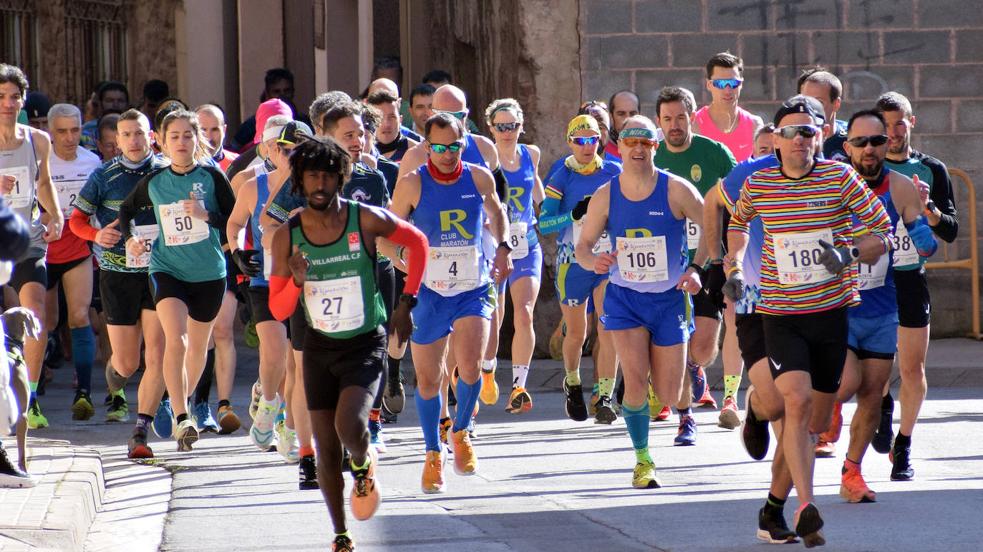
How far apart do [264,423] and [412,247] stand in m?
2.87

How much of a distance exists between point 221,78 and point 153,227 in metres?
9.50

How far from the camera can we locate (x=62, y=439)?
1180 centimetres

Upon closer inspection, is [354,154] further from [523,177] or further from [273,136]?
[523,177]

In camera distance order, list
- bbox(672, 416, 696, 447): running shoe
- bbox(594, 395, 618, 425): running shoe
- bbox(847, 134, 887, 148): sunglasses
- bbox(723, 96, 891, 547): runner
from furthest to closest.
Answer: bbox(594, 395, 618, 425): running shoe, bbox(672, 416, 696, 447): running shoe, bbox(847, 134, 887, 148): sunglasses, bbox(723, 96, 891, 547): runner

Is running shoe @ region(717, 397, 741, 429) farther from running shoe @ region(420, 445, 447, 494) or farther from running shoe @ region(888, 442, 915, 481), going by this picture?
running shoe @ region(420, 445, 447, 494)

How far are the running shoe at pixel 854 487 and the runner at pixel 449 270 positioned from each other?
6.50ft

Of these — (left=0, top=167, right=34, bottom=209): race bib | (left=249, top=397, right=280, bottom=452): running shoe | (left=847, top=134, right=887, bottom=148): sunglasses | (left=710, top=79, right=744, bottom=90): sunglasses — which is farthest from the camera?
(left=710, top=79, right=744, bottom=90): sunglasses

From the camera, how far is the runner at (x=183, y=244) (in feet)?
36.6

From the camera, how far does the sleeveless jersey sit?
9.92 m

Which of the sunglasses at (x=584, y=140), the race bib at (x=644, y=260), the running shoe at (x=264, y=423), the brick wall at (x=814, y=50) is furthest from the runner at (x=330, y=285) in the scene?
the brick wall at (x=814, y=50)

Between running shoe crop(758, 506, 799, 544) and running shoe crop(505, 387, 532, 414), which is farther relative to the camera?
running shoe crop(505, 387, 532, 414)

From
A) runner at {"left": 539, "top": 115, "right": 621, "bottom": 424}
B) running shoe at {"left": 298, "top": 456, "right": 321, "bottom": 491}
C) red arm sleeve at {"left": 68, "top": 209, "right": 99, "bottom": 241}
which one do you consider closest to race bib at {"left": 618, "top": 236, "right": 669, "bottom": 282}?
running shoe at {"left": 298, "top": 456, "right": 321, "bottom": 491}

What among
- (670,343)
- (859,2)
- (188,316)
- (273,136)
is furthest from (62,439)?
(859,2)

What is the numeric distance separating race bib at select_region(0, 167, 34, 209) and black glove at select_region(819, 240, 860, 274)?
5524 mm
